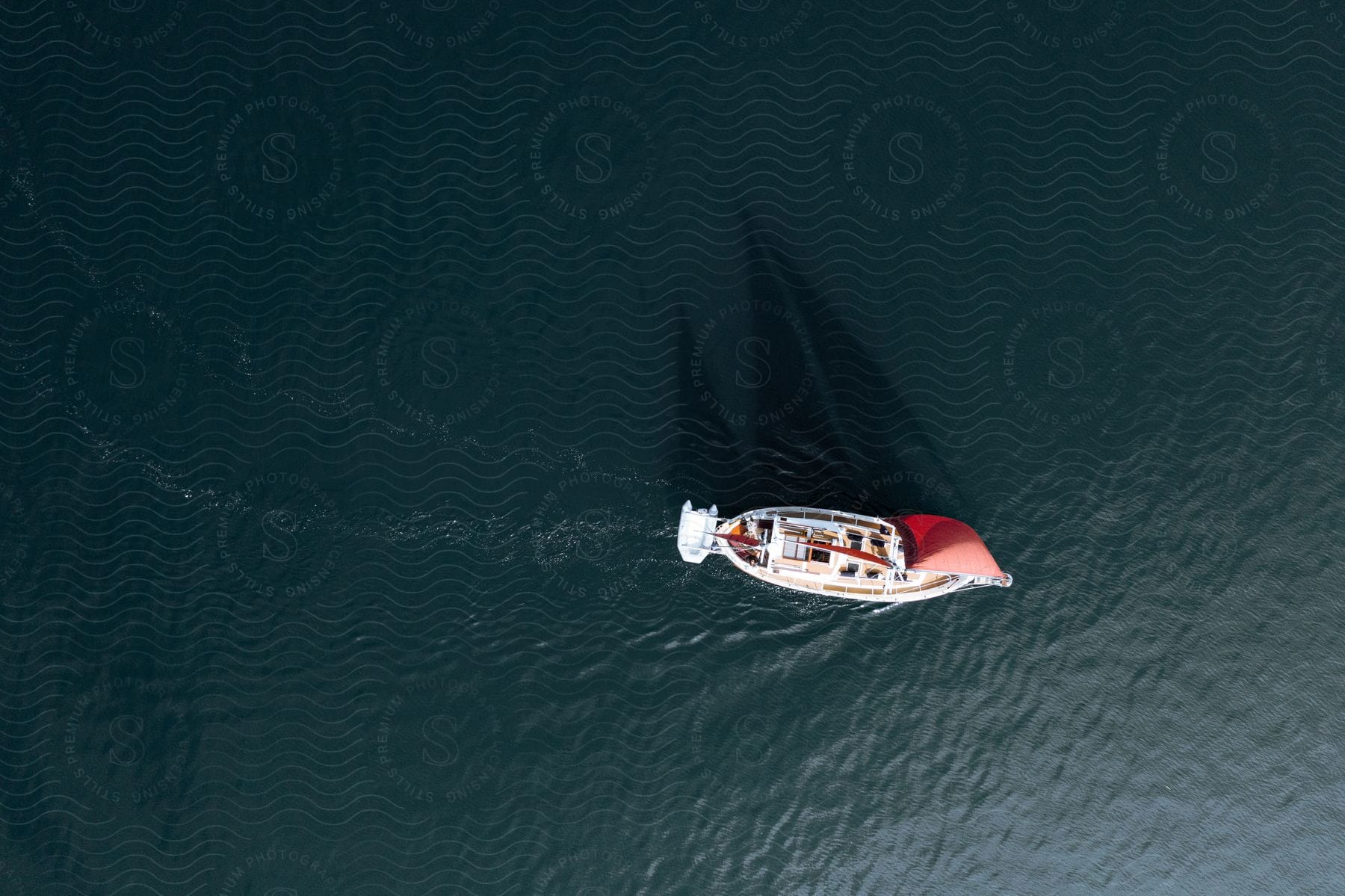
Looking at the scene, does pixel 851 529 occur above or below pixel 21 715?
above

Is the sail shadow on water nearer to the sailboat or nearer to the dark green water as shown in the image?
the dark green water

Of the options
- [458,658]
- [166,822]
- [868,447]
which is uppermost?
[868,447]

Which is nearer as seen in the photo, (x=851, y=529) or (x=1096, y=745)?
(x=851, y=529)

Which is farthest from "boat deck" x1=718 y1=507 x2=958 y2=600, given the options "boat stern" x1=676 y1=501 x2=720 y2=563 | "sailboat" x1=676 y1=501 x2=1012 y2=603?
"boat stern" x1=676 y1=501 x2=720 y2=563

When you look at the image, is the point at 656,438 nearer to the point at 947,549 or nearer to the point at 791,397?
the point at 791,397

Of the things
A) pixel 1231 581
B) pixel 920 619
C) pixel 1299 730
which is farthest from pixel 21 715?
pixel 1299 730

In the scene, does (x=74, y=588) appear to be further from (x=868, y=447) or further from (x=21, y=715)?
(x=868, y=447)

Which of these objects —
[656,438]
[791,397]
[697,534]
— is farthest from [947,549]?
[656,438]
